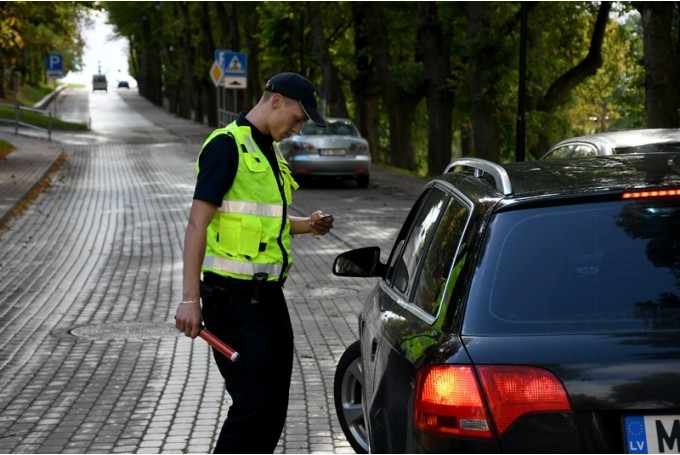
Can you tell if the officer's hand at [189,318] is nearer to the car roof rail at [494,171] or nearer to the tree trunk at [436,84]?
the car roof rail at [494,171]

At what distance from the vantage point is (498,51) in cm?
3095

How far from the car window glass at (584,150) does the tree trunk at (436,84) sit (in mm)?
23744

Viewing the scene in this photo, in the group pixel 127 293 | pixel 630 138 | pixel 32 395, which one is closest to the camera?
pixel 32 395

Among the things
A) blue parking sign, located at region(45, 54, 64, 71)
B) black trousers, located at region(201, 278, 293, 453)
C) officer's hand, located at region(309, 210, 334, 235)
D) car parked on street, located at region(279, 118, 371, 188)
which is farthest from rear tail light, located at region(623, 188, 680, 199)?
blue parking sign, located at region(45, 54, 64, 71)

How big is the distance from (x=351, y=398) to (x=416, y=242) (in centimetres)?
188

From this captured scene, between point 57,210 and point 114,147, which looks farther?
point 114,147

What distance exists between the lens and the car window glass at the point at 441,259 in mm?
4230

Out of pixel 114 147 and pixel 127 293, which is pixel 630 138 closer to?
pixel 127 293

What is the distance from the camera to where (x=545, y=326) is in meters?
3.82

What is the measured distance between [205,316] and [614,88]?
41.7m

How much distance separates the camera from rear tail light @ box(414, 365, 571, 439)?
363 centimetres

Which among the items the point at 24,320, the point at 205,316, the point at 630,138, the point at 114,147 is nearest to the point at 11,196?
the point at 24,320

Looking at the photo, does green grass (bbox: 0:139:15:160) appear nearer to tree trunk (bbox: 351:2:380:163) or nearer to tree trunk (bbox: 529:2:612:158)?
tree trunk (bbox: 351:2:380:163)

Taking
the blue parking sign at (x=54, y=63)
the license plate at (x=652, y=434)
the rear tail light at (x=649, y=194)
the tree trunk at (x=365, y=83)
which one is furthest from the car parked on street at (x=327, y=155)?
the license plate at (x=652, y=434)
